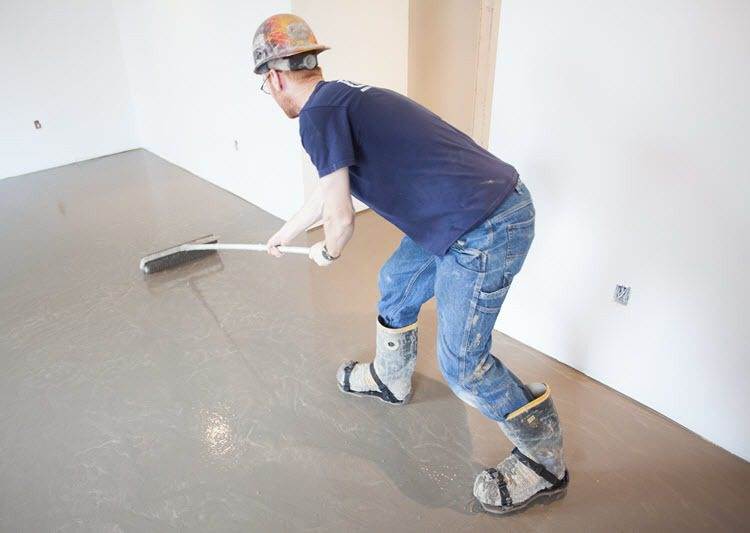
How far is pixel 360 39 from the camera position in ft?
10.5

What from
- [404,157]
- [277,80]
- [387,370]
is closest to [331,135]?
[404,157]

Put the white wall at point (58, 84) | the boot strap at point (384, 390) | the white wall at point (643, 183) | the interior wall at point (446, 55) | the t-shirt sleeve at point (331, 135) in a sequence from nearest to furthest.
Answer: the t-shirt sleeve at point (331, 135), the white wall at point (643, 183), the boot strap at point (384, 390), the interior wall at point (446, 55), the white wall at point (58, 84)

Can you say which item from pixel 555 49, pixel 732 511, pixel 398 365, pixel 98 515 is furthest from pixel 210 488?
pixel 555 49

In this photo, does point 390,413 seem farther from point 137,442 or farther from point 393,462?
point 137,442

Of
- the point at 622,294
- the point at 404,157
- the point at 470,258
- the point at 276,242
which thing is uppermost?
the point at 404,157

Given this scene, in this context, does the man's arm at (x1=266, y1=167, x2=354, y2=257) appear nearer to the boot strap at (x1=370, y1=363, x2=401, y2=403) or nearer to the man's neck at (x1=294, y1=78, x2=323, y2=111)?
the man's neck at (x1=294, y1=78, x2=323, y2=111)

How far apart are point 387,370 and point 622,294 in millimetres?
874

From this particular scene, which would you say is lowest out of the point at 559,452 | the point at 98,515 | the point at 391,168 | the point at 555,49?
the point at 98,515

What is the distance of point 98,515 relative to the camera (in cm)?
160

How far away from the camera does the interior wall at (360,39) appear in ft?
9.80

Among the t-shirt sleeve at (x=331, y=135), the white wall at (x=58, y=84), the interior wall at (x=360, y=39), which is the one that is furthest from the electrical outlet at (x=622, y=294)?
the white wall at (x=58, y=84)

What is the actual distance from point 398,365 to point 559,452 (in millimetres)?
607

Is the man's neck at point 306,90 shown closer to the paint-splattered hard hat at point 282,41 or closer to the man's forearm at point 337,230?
the paint-splattered hard hat at point 282,41

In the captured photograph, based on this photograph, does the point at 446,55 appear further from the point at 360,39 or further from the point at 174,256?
the point at 174,256
